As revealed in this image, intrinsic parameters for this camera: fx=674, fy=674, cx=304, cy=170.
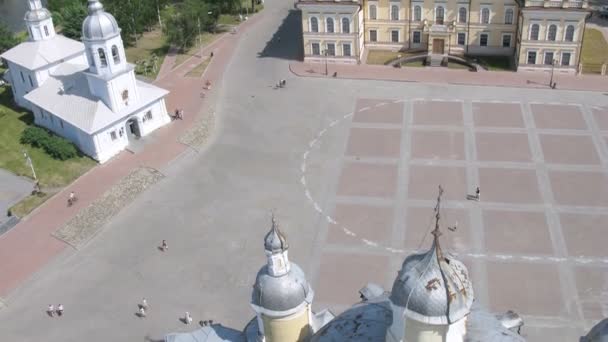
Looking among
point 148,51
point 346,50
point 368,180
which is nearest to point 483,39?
point 346,50

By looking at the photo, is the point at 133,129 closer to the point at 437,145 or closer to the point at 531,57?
the point at 437,145

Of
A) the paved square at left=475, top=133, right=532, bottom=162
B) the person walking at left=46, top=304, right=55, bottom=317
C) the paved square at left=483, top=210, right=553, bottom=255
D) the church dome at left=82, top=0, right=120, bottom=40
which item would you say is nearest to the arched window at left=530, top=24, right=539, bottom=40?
the paved square at left=475, top=133, right=532, bottom=162

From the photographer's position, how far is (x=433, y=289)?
22203mm

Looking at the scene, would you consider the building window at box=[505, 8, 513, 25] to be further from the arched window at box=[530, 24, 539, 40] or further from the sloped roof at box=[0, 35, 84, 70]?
the sloped roof at box=[0, 35, 84, 70]

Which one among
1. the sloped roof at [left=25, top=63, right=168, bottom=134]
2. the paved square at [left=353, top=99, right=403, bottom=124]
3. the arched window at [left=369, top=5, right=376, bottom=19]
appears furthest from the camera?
the arched window at [left=369, top=5, right=376, bottom=19]

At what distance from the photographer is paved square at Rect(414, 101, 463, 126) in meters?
62.2

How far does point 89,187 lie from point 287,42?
110 ft

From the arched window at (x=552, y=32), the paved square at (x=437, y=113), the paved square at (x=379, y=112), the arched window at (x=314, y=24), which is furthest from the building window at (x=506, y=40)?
the arched window at (x=314, y=24)

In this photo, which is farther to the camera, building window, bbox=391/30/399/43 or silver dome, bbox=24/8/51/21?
building window, bbox=391/30/399/43

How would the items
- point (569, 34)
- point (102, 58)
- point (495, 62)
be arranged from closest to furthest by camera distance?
1. point (102, 58)
2. point (569, 34)
3. point (495, 62)

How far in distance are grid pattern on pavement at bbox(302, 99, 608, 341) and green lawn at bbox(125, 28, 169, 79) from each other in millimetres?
24381

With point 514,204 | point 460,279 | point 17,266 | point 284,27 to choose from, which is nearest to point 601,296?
point 514,204

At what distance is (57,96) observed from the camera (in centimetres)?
6103

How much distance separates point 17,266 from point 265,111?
27470mm
